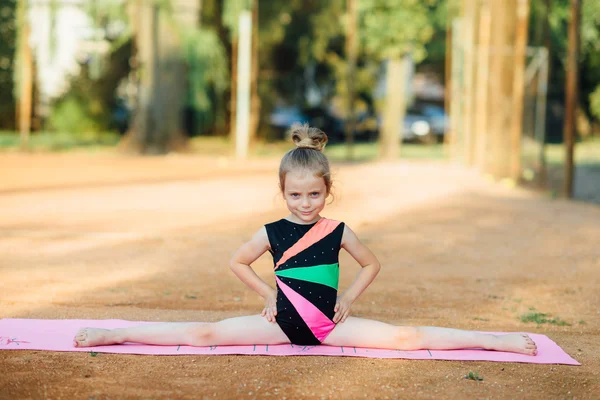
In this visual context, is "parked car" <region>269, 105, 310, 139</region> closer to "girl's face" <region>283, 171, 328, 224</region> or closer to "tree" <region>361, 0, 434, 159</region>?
"tree" <region>361, 0, 434, 159</region>

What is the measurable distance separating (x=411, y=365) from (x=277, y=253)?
2.69 feet

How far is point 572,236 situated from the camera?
8.98 m

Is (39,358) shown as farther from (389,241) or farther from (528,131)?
(528,131)

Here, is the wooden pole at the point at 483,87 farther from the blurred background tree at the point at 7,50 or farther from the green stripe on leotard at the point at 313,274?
the blurred background tree at the point at 7,50

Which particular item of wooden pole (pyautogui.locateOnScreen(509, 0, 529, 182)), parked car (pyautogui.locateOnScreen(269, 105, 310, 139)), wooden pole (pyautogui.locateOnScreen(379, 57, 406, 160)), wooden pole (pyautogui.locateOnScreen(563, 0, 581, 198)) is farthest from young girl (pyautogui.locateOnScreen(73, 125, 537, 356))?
parked car (pyautogui.locateOnScreen(269, 105, 310, 139))

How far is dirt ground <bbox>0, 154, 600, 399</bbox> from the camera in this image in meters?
3.90

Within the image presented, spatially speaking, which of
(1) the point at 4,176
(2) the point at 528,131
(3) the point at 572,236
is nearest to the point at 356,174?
(2) the point at 528,131

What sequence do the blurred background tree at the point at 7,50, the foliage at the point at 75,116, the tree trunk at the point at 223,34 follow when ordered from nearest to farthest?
the blurred background tree at the point at 7,50 → the tree trunk at the point at 223,34 → the foliage at the point at 75,116


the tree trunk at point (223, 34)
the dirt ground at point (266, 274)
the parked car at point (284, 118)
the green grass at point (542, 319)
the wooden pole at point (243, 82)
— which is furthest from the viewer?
the parked car at point (284, 118)

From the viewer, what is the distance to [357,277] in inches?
177

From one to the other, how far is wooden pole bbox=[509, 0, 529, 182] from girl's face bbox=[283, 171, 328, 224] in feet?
35.2

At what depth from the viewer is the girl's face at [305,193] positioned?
4.31m

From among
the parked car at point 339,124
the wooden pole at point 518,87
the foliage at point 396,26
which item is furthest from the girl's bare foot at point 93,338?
the parked car at point 339,124

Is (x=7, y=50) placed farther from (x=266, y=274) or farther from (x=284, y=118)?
(x=266, y=274)
